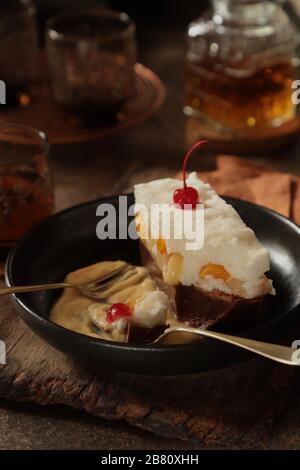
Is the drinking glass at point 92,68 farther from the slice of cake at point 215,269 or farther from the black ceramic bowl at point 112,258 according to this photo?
the slice of cake at point 215,269

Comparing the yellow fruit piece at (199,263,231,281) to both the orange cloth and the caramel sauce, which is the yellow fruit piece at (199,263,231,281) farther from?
the orange cloth

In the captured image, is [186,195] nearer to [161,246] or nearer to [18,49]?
[161,246]

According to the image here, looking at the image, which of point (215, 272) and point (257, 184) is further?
point (257, 184)

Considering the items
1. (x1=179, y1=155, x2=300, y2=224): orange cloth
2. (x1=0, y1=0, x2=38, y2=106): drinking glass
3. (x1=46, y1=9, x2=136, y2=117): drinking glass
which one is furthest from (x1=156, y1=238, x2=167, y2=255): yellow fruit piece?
(x1=0, y1=0, x2=38, y2=106): drinking glass

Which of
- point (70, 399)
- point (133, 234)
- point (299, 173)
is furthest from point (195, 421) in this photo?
point (299, 173)

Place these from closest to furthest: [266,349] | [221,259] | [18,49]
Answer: [266,349] → [221,259] → [18,49]

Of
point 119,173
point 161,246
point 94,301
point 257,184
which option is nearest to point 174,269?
point 161,246
